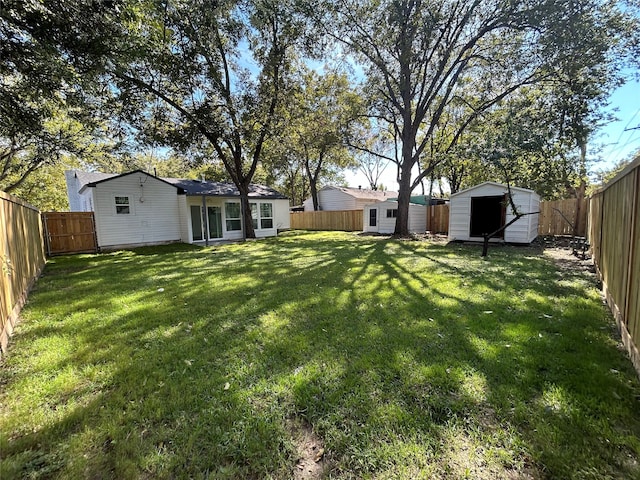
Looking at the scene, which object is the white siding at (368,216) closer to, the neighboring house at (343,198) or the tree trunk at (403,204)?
the tree trunk at (403,204)

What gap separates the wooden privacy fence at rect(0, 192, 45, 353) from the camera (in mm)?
3266

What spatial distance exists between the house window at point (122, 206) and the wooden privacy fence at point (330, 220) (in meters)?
13.4

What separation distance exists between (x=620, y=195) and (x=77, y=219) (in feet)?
47.5

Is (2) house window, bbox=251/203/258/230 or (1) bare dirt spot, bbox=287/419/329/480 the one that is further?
(2) house window, bbox=251/203/258/230

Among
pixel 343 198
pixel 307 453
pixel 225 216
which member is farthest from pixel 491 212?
pixel 307 453

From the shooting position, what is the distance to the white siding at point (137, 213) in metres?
11.0

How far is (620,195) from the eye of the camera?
11.5ft

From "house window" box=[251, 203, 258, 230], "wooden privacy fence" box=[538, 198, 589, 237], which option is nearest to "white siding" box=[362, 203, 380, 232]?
"house window" box=[251, 203, 258, 230]

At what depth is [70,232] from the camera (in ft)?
34.2

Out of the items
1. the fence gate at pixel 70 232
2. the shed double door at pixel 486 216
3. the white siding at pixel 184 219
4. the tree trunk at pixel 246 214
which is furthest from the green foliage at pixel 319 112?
the fence gate at pixel 70 232

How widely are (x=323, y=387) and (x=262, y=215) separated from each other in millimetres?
14615

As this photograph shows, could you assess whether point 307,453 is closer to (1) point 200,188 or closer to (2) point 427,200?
(1) point 200,188

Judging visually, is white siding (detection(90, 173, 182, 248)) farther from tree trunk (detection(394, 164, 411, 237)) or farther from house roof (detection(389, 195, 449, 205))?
house roof (detection(389, 195, 449, 205))

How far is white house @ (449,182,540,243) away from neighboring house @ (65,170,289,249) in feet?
32.2
